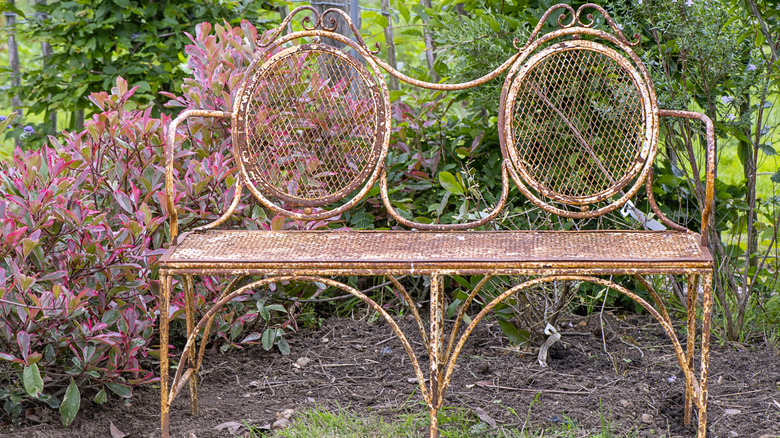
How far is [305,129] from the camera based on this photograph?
296cm

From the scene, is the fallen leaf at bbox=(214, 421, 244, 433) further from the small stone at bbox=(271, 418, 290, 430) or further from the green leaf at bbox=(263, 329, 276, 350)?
the green leaf at bbox=(263, 329, 276, 350)

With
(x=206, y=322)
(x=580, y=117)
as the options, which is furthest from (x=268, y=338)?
(x=580, y=117)

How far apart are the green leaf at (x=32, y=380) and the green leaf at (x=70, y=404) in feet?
0.44

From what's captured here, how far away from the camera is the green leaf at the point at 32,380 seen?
2.08 metres

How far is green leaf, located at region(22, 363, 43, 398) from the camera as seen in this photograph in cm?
208

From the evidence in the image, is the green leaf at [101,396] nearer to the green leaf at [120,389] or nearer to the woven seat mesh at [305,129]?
the green leaf at [120,389]

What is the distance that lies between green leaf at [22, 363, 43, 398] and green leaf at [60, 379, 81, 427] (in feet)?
0.44

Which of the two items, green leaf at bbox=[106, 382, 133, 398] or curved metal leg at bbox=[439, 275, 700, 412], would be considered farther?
green leaf at bbox=[106, 382, 133, 398]

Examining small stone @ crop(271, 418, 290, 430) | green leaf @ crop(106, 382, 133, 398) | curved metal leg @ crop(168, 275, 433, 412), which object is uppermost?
curved metal leg @ crop(168, 275, 433, 412)

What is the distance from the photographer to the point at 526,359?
2.81m

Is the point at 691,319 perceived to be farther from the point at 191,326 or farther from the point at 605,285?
the point at 191,326

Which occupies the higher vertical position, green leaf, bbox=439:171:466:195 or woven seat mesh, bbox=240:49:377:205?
woven seat mesh, bbox=240:49:377:205

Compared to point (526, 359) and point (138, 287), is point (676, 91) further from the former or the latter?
point (138, 287)

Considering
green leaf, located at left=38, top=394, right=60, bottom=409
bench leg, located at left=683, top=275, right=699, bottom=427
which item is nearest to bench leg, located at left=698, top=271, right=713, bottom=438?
bench leg, located at left=683, top=275, right=699, bottom=427
